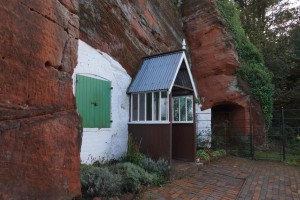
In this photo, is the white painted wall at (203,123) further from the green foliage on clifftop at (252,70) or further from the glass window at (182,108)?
the glass window at (182,108)

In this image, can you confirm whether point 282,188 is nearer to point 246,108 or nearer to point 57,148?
point 57,148

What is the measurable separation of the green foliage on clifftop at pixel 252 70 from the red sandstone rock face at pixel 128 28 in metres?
3.57

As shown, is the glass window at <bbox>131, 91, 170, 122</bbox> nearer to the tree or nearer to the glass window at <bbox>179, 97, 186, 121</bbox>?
the glass window at <bbox>179, 97, 186, 121</bbox>

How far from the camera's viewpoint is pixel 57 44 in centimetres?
364

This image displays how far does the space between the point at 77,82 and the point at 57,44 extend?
2949 mm

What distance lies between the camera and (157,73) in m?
7.97

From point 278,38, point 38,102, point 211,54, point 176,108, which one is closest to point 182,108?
point 176,108

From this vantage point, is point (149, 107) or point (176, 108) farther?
point (176, 108)

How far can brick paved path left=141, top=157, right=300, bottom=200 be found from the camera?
5539 millimetres

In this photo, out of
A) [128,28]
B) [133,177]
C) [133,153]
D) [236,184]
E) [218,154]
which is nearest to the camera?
[133,177]

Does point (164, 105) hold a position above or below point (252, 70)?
below

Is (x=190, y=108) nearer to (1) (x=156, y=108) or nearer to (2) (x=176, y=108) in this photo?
(2) (x=176, y=108)

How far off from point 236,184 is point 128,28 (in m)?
5.73

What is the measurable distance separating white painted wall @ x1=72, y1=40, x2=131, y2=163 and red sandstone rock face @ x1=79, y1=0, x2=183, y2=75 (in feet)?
1.00
